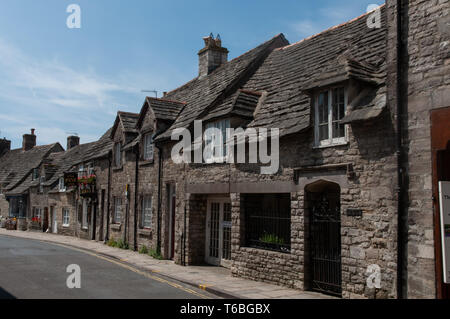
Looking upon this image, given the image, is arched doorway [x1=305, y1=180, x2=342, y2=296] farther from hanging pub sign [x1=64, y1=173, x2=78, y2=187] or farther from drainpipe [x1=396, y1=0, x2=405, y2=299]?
hanging pub sign [x1=64, y1=173, x2=78, y2=187]

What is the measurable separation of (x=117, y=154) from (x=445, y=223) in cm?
1844

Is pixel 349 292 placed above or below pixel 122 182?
below

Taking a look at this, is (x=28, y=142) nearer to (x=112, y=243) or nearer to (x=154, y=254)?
(x=112, y=243)

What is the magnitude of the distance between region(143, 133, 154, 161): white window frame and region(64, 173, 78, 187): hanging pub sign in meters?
9.54

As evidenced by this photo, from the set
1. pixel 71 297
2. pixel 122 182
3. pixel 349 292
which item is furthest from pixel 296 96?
pixel 122 182

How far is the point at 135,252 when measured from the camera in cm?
1909

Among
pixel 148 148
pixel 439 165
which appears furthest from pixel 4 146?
pixel 439 165

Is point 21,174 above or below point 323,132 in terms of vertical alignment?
above

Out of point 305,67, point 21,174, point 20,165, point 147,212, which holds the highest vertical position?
point 305,67

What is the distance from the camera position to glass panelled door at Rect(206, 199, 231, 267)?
574 inches

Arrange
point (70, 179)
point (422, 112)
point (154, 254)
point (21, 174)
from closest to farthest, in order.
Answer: point (422, 112), point (154, 254), point (70, 179), point (21, 174)

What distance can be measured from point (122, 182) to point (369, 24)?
14.4m

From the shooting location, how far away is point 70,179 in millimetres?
27000
